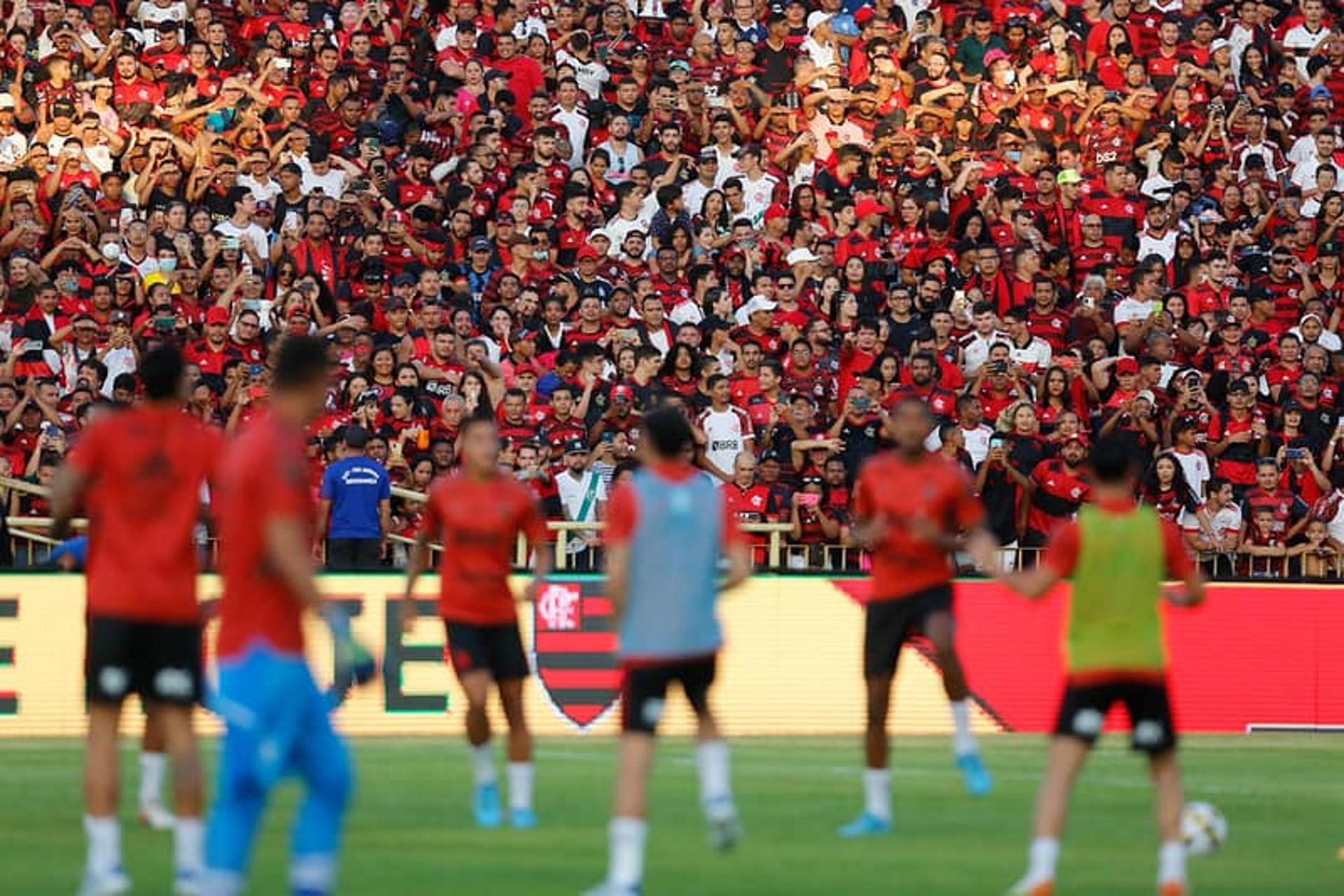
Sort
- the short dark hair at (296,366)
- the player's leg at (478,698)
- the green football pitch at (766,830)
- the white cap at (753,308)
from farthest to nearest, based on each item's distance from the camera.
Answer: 1. the white cap at (753,308)
2. the player's leg at (478,698)
3. the green football pitch at (766,830)
4. the short dark hair at (296,366)

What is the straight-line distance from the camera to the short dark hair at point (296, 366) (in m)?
9.49

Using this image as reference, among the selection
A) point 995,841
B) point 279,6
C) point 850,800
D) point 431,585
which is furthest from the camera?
point 279,6

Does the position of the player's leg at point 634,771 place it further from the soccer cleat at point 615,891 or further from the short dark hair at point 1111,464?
the short dark hair at point 1111,464

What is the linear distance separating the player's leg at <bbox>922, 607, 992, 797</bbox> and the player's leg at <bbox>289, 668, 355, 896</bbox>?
5.92 metres

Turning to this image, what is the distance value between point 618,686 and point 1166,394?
7171 millimetres

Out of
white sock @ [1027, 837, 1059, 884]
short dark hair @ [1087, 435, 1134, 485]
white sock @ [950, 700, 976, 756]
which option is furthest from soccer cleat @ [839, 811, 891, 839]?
short dark hair @ [1087, 435, 1134, 485]

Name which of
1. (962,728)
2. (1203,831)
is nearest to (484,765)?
(962,728)

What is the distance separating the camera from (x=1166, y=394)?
26.6 m

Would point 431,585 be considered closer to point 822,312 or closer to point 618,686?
point 618,686

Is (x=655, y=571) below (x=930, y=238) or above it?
below

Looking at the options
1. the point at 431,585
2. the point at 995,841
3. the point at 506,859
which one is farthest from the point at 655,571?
the point at 431,585

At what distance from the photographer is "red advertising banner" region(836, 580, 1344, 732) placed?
23516 mm

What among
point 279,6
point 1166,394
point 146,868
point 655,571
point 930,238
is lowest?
point 146,868

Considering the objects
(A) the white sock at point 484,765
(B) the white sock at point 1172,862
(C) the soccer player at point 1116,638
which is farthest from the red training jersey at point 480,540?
(B) the white sock at point 1172,862
